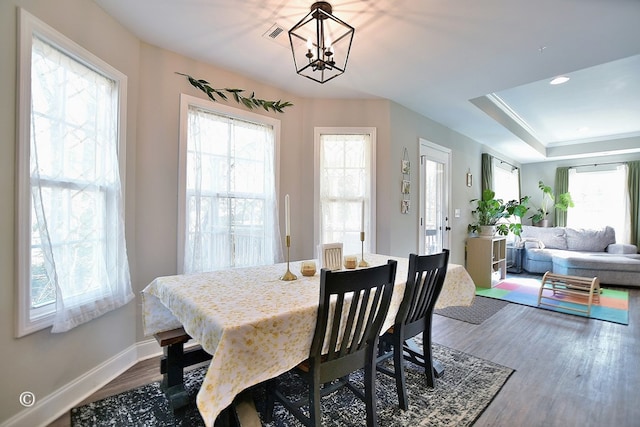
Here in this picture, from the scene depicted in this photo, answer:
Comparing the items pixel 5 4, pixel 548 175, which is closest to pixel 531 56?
pixel 5 4

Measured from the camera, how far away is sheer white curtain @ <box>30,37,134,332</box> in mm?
1626

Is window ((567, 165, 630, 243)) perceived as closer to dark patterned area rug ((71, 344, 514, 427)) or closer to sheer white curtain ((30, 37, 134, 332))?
dark patterned area rug ((71, 344, 514, 427))

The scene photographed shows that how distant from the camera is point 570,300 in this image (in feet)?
12.6

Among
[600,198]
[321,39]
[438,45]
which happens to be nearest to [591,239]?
[600,198]

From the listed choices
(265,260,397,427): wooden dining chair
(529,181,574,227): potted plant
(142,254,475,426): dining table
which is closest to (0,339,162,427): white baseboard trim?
(142,254,475,426): dining table

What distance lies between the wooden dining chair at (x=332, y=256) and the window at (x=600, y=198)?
7130 millimetres

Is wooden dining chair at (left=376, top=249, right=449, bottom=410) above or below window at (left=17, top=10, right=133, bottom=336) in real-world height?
below

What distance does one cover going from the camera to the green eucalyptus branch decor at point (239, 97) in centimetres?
265

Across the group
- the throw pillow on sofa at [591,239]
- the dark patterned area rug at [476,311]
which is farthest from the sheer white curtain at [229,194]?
the throw pillow on sofa at [591,239]

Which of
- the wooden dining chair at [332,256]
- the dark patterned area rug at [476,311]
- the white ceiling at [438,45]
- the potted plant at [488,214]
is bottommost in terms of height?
the dark patterned area rug at [476,311]

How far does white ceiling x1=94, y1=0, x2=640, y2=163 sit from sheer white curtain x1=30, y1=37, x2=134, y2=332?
642mm

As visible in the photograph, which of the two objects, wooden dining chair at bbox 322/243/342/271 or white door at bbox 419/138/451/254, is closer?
wooden dining chair at bbox 322/243/342/271

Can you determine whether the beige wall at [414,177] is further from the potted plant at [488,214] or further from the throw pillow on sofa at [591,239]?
the throw pillow on sofa at [591,239]

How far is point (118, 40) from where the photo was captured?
2141 millimetres
